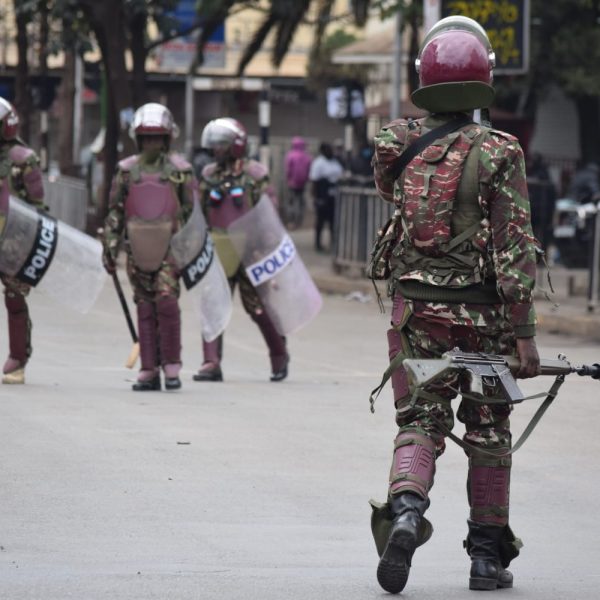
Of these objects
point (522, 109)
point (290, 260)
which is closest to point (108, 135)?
point (522, 109)

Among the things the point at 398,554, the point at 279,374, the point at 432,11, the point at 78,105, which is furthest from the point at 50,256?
the point at 78,105

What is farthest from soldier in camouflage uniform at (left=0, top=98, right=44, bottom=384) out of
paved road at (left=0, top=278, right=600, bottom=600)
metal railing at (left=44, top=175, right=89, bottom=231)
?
metal railing at (left=44, top=175, right=89, bottom=231)

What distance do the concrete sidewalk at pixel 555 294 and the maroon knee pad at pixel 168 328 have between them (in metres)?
3.50

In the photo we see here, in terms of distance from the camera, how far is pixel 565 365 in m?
5.45

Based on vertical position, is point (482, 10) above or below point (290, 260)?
above

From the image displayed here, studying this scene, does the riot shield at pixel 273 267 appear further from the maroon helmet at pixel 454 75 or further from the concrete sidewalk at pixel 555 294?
the maroon helmet at pixel 454 75

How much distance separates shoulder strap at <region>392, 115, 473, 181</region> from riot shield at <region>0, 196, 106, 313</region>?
5488mm

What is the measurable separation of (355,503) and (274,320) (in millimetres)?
4982

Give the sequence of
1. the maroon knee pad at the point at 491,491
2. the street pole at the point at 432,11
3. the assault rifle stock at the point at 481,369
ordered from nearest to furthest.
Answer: the assault rifle stock at the point at 481,369 < the maroon knee pad at the point at 491,491 < the street pole at the point at 432,11

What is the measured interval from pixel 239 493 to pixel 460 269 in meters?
2.14

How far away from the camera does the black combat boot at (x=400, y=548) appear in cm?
511

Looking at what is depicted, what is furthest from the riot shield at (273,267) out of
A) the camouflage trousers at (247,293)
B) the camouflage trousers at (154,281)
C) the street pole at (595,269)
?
the street pole at (595,269)

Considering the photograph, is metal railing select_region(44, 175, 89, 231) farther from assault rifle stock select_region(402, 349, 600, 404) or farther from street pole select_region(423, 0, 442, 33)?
assault rifle stock select_region(402, 349, 600, 404)

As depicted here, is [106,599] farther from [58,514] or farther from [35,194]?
[35,194]
